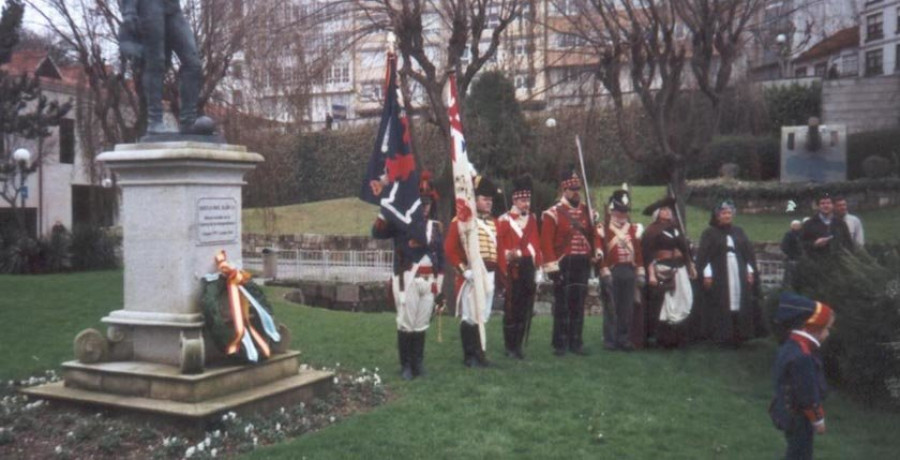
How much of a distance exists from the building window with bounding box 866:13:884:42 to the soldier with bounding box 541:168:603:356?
44.1m

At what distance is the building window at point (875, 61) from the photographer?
1887 inches

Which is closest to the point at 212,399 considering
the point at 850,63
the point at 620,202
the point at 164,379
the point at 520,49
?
the point at 164,379

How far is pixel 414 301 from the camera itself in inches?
368

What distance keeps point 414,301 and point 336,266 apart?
1440cm

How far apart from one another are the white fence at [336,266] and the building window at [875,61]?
34.7m

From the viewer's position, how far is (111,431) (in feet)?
22.9

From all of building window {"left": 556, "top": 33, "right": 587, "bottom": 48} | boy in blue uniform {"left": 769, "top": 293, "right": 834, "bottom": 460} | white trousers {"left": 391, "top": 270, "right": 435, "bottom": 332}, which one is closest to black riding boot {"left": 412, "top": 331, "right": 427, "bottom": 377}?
white trousers {"left": 391, "top": 270, "right": 435, "bottom": 332}

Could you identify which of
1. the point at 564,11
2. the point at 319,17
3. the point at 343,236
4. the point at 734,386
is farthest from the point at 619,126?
the point at 343,236

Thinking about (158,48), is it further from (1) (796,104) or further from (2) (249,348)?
(1) (796,104)

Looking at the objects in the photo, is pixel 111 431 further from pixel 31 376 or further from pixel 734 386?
pixel 734 386

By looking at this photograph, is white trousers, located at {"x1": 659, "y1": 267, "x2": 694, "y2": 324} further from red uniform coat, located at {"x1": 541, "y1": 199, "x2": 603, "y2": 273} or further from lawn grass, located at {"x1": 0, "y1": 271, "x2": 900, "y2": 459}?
red uniform coat, located at {"x1": 541, "y1": 199, "x2": 603, "y2": 273}

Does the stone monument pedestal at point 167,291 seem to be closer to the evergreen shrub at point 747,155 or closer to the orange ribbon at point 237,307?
the orange ribbon at point 237,307

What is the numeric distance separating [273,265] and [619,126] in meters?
11.1

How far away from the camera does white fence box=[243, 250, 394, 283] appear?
2262cm
